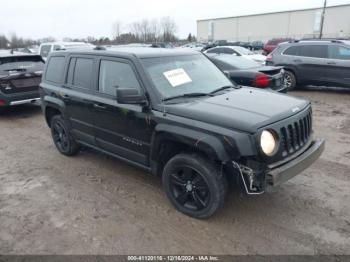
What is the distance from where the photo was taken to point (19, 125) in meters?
7.93

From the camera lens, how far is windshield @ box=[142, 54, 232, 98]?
3959 millimetres

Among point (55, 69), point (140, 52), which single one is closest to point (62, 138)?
point (55, 69)

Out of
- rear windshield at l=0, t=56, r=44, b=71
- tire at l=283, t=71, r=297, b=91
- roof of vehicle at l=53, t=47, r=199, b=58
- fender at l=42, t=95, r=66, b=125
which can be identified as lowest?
tire at l=283, t=71, r=297, b=91

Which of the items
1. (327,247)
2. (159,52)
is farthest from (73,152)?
(327,247)

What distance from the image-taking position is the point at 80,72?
4.85 metres

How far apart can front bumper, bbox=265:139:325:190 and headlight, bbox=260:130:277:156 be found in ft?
0.62

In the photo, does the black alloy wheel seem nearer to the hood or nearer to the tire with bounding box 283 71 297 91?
the hood

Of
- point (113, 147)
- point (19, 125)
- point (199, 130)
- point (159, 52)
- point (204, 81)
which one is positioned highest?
point (159, 52)

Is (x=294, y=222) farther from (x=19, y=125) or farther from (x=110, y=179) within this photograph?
(x=19, y=125)

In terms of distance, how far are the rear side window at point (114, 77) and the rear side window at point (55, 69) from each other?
1201mm

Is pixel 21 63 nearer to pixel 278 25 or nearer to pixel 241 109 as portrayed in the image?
pixel 241 109

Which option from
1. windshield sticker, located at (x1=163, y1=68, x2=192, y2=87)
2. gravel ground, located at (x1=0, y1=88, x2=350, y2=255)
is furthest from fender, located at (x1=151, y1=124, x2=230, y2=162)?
gravel ground, located at (x1=0, y1=88, x2=350, y2=255)

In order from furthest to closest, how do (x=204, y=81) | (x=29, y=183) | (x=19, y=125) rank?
(x=19, y=125) → (x=29, y=183) → (x=204, y=81)

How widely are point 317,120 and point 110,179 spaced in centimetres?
503
